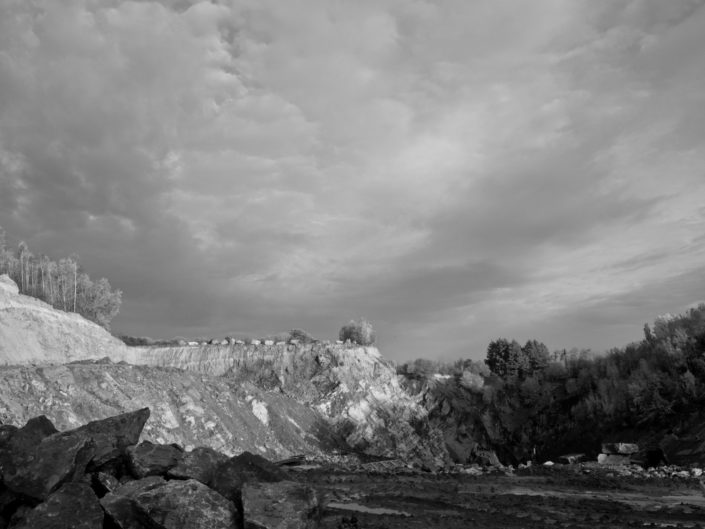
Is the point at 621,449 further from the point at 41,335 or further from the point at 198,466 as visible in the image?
the point at 41,335

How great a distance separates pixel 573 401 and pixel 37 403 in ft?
136

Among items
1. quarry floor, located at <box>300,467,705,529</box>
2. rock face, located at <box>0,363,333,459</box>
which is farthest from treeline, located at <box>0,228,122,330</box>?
quarry floor, located at <box>300,467,705,529</box>

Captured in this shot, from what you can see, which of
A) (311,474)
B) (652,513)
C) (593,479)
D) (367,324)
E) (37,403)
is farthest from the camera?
(367,324)

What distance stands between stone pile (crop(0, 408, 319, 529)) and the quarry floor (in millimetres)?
2428

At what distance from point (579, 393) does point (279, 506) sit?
43.5 m

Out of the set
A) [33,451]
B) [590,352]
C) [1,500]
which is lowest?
[1,500]

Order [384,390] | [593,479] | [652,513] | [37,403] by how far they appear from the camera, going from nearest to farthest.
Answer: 1. [652,513]
2. [593,479]
3. [37,403]
4. [384,390]

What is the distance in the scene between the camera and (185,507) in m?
8.46

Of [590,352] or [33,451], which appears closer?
[33,451]

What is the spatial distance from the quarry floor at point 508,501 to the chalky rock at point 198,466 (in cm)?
270

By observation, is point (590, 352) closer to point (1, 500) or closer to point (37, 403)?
point (37, 403)

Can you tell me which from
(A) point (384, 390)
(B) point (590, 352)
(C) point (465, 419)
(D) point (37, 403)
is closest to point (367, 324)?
(A) point (384, 390)

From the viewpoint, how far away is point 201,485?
9062 millimetres

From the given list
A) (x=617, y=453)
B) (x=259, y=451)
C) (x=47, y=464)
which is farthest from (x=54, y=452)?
(x=617, y=453)
